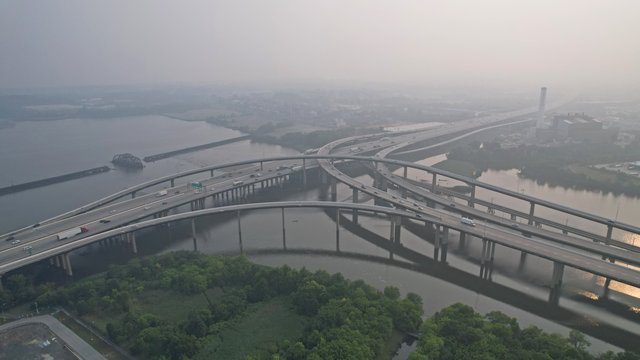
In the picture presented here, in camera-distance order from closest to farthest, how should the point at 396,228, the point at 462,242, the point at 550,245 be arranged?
the point at 550,245
the point at 462,242
the point at 396,228

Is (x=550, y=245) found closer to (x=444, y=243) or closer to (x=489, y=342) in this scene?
(x=444, y=243)

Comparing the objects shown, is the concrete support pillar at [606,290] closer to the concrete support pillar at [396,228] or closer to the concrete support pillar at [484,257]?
the concrete support pillar at [484,257]

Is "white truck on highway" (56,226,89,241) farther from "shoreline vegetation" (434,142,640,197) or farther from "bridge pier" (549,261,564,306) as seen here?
"shoreline vegetation" (434,142,640,197)

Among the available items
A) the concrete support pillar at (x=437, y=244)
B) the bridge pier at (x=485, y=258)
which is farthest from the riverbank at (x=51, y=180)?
Answer: the bridge pier at (x=485, y=258)

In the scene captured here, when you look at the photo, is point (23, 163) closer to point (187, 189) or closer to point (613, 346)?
point (187, 189)

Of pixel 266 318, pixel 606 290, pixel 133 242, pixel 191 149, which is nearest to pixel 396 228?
pixel 606 290

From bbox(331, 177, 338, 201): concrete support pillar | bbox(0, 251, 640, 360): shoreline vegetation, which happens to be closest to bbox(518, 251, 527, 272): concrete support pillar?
bbox(0, 251, 640, 360): shoreline vegetation

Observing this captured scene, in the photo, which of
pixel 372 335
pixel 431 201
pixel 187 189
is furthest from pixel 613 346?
pixel 187 189
